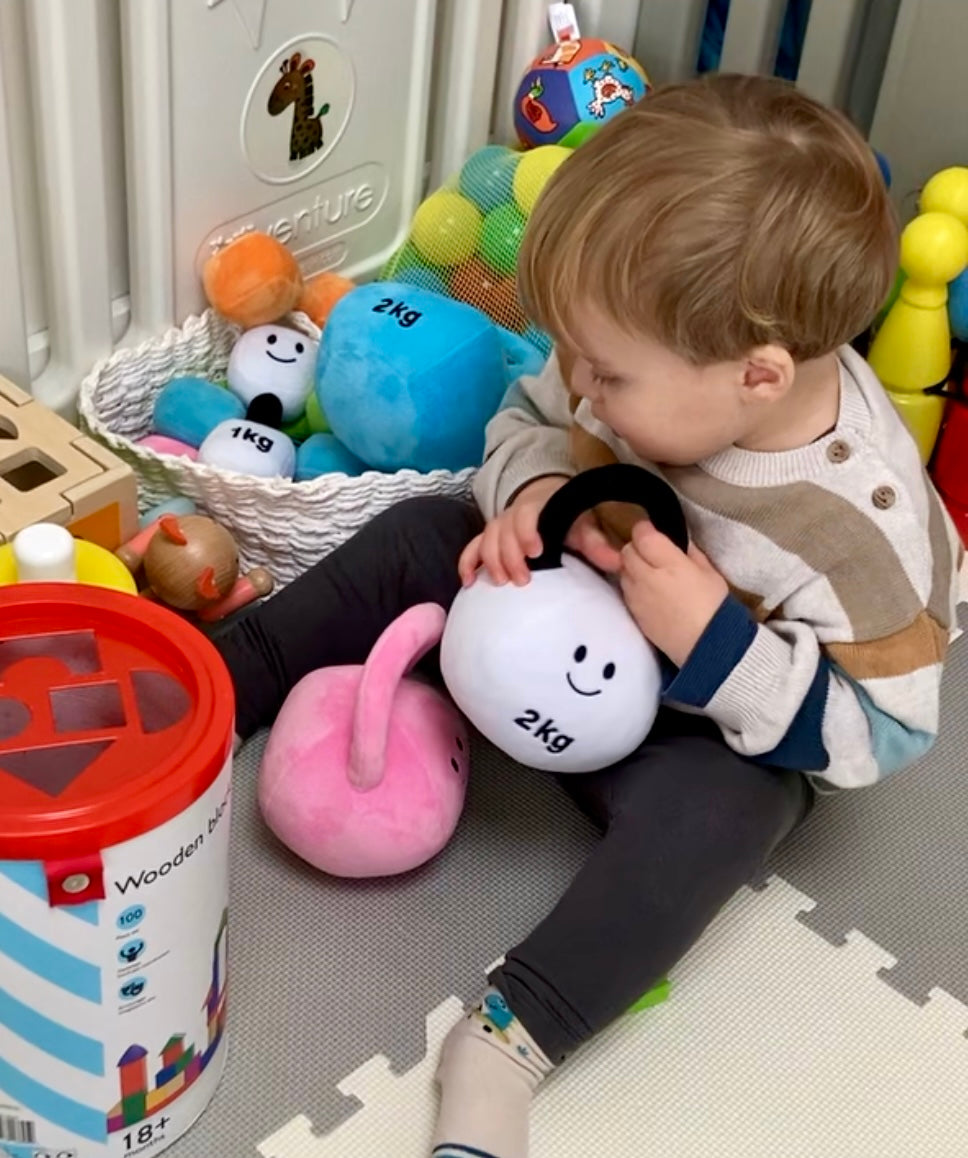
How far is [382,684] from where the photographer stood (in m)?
0.96

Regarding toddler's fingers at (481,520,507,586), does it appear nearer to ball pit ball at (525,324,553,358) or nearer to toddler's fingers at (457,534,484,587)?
toddler's fingers at (457,534,484,587)

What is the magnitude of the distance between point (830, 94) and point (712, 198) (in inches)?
31.6

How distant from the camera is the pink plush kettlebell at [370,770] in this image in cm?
96

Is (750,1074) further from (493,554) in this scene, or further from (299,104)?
(299,104)

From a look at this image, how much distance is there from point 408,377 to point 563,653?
13.9 inches

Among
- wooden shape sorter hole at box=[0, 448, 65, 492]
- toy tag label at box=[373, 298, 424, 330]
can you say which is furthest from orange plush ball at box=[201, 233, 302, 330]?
wooden shape sorter hole at box=[0, 448, 65, 492]

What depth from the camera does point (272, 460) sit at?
1226 millimetres

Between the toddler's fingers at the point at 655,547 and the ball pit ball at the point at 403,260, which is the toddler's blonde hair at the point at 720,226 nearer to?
the toddler's fingers at the point at 655,547

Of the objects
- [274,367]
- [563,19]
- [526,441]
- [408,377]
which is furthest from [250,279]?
[563,19]

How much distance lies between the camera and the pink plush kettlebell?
96 centimetres

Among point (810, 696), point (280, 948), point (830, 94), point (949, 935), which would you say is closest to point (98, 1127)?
point (280, 948)

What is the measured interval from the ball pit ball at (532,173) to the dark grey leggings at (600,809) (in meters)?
0.37

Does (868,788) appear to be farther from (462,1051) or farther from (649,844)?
(462,1051)

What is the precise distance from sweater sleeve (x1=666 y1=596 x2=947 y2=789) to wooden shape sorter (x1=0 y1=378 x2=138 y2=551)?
1.43 feet
